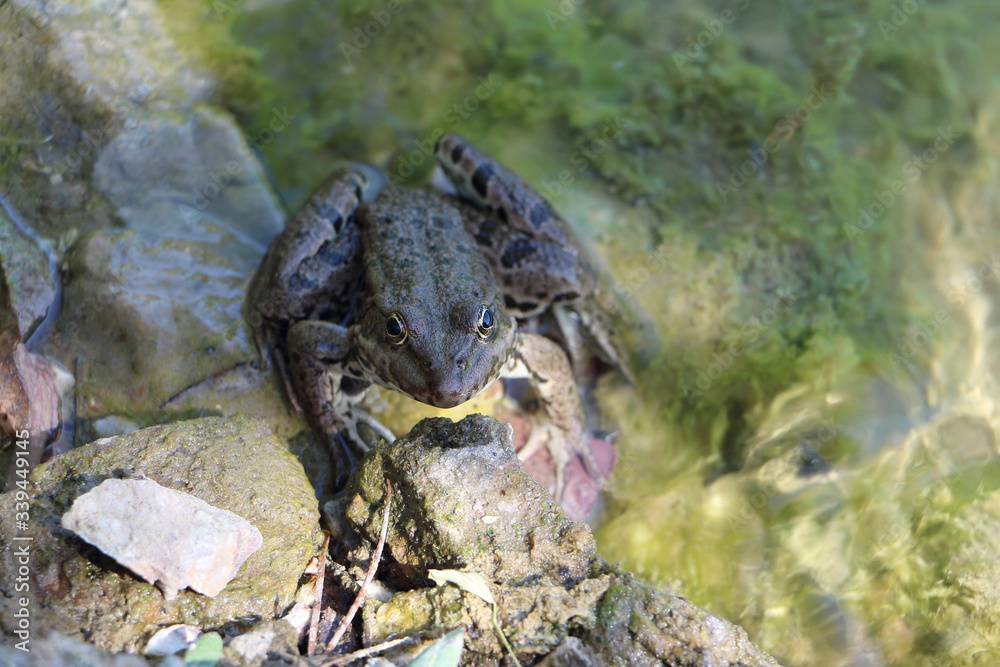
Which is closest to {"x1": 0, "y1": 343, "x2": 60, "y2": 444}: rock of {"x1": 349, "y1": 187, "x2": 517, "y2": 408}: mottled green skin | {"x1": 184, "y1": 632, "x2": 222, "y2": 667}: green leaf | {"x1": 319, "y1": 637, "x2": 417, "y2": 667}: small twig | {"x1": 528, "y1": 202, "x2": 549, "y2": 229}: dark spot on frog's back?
{"x1": 349, "y1": 187, "x2": 517, "y2": 408}: mottled green skin

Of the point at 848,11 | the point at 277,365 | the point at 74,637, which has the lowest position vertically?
the point at 277,365

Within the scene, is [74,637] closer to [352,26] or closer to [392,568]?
[392,568]

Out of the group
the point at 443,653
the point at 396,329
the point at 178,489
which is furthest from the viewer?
the point at 396,329

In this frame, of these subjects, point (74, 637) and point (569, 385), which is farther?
point (569, 385)

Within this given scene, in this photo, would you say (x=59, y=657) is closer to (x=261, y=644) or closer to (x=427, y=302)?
(x=261, y=644)

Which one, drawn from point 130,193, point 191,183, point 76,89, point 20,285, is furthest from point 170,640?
point 76,89

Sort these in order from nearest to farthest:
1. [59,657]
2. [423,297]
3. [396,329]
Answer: [59,657]
[396,329]
[423,297]

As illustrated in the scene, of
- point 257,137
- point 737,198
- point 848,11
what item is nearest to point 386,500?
point 257,137
